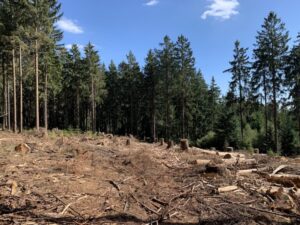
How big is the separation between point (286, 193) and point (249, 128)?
34.5 meters

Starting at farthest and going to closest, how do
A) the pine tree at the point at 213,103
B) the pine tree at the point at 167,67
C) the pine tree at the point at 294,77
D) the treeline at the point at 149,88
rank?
the pine tree at the point at 213,103
the pine tree at the point at 167,67
the pine tree at the point at 294,77
the treeline at the point at 149,88

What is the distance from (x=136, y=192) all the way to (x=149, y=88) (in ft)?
150

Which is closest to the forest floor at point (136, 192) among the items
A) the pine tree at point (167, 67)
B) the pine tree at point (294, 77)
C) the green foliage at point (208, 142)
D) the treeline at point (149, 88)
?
the treeline at point (149, 88)

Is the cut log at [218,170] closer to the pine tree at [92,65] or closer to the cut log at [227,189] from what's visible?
the cut log at [227,189]

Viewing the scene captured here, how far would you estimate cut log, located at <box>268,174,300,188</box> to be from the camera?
9.77 meters

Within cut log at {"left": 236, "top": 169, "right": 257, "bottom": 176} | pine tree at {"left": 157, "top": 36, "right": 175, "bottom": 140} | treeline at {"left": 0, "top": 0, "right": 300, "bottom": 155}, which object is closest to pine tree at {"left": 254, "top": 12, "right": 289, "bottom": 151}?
treeline at {"left": 0, "top": 0, "right": 300, "bottom": 155}

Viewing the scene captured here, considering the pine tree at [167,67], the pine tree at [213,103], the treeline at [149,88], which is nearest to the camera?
the treeline at [149,88]

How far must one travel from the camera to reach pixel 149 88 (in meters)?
53.8

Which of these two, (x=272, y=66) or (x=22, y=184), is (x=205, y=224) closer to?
(x=22, y=184)

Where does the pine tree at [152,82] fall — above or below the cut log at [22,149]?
above

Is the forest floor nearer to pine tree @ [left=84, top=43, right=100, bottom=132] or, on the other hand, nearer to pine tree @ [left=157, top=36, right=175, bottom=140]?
pine tree @ [left=157, top=36, right=175, bottom=140]

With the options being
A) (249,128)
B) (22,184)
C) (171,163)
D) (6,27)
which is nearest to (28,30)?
(6,27)

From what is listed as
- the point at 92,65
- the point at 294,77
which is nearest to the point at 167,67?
the point at 92,65

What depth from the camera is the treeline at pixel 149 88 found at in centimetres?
2962
